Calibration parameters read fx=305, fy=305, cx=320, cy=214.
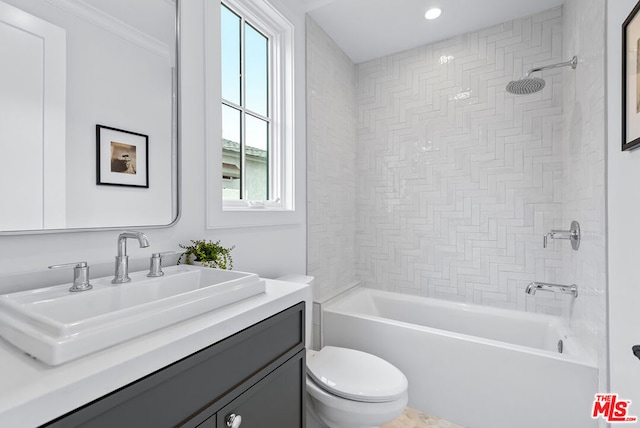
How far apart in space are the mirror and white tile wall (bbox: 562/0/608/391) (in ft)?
6.16

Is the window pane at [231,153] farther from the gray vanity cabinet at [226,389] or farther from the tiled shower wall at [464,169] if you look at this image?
the tiled shower wall at [464,169]

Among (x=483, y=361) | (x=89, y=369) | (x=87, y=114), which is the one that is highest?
(x=87, y=114)

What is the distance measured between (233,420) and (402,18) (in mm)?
2565

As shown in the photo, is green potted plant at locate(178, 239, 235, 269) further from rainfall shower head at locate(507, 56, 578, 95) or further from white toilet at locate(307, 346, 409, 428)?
rainfall shower head at locate(507, 56, 578, 95)

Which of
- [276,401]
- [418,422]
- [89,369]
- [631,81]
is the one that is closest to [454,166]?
[631,81]

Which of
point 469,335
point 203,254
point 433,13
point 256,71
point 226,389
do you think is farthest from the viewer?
point 433,13

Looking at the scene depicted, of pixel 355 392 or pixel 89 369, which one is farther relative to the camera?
pixel 355 392

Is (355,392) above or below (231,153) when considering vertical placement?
below

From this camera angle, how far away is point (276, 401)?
3.29 feet

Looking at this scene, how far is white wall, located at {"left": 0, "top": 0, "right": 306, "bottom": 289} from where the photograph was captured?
0.90 meters

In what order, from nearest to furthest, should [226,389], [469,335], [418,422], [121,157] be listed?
[226,389], [121,157], [418,422], [469,335]

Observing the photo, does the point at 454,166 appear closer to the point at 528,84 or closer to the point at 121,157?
the point at 528,84

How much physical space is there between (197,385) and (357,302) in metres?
1.92

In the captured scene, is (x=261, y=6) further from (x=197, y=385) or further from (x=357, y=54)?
(x=197, y=385)
